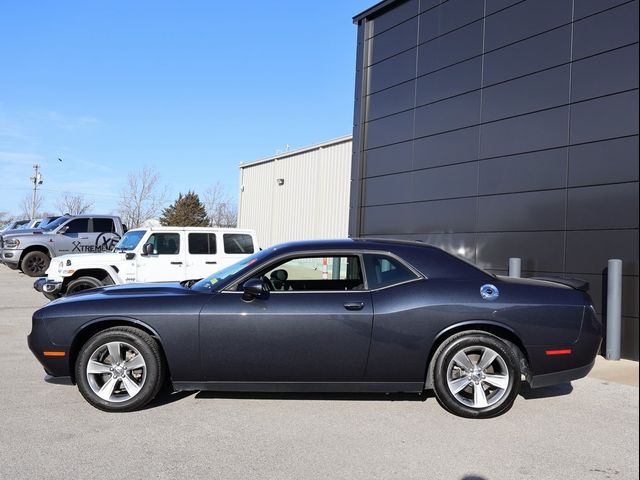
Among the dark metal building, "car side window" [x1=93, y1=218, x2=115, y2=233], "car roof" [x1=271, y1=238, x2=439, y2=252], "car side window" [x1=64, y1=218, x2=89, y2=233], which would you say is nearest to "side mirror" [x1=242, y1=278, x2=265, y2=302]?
"car roof" [x1=271, y1=238, x2=439, y2=252]

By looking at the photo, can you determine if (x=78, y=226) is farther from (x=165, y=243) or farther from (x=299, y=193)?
(x=165, y=243)

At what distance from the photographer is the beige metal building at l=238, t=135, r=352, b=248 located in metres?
19.7

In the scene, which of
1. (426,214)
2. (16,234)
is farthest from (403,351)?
(16,234)

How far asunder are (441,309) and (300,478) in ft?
6.39

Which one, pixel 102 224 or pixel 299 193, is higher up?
pixel 299 193

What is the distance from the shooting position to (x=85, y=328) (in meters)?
4.83

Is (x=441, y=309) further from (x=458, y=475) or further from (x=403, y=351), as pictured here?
(x=458, y=475)

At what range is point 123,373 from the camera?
15.6ft

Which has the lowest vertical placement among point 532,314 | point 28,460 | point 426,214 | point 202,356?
point 28,460

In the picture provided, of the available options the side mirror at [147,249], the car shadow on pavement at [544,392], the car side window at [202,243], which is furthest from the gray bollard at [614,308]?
the side mirror at [147,249]

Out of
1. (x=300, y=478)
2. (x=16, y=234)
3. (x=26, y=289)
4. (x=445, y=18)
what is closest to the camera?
(x=300, y=478)

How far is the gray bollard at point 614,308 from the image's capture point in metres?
7.45

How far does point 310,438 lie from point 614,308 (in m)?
5.29

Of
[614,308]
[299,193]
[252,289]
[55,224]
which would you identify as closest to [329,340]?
[252,289]
